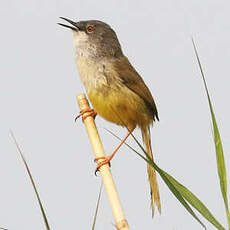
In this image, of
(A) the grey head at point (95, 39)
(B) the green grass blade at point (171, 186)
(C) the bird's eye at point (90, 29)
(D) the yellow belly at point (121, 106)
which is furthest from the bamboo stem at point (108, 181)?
(C) the bird's eye at point (90, 29)

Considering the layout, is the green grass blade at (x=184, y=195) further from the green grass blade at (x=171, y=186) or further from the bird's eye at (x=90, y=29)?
the bird's eye at (x=90, y=29)

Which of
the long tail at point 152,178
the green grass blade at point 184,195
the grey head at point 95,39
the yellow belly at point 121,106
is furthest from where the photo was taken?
the grey head at point 95,39

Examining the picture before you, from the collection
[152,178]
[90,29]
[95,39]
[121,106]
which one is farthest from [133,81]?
[152,178]

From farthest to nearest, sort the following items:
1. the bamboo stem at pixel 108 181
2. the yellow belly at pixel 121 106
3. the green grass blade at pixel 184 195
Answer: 1. the yellow belly at pixel 121 106
2. the bamboo stem at pixel 108 181
3. the green grass blade at pixel 184 195

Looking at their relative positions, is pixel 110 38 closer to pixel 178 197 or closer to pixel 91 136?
pixel 91 136

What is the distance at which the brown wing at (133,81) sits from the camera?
202 inches

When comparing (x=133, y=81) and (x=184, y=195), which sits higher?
(x=133, y=81)

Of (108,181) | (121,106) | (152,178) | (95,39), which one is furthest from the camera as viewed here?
(95,39)

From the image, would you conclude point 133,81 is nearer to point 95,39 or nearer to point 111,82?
point 111,82

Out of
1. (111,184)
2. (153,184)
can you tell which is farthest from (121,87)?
(111,184)

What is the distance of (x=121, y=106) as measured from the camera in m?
5.07

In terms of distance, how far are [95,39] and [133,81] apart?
1.92ft

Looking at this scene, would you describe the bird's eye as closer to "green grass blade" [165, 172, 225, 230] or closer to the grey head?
the grey head

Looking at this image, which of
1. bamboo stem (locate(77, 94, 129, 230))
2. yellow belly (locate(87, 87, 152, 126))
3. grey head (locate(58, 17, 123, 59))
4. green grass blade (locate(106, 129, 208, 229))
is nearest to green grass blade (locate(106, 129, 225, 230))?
green grass blade (locate(106, 129, 208, 229))
